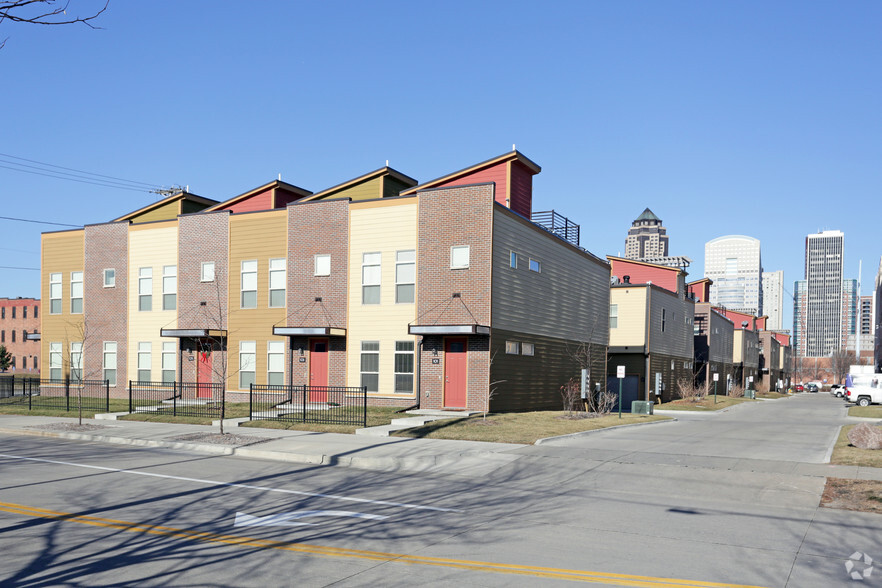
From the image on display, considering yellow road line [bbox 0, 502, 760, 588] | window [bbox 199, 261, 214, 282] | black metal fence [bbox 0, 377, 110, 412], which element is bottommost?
black metal fence [bbox 0, 377, 110, 412]

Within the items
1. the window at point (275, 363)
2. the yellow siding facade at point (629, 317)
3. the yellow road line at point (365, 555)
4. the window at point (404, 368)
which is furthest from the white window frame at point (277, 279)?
the yellow siding facade at point (629, 317)

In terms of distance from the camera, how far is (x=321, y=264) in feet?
101

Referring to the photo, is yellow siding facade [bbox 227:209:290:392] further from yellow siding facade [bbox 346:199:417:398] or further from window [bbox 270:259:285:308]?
yellow siding facade [bbox 346:199:417:398]

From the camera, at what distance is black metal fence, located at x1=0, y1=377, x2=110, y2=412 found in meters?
31.9

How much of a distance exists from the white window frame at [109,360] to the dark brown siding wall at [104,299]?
152mm

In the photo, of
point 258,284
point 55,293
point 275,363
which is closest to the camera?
point 275,363

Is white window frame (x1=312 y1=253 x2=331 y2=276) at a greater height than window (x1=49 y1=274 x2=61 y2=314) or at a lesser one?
greater

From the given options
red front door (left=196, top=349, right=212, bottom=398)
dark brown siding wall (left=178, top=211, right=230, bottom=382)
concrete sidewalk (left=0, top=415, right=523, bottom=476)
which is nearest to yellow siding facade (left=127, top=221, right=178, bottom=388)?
dark brown siding wall (left=178, top=211, right=230, bottom=382)

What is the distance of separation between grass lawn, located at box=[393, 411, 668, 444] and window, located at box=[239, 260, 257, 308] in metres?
13.1

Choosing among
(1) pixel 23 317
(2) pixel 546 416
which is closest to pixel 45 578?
(2) pixel 546 416

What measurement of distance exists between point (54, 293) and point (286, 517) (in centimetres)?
3447

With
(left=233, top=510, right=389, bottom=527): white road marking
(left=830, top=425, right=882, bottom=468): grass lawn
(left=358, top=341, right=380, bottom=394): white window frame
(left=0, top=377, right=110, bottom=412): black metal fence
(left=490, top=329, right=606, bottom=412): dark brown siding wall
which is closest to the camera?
(left=233, top=510, right=389, bottom=527): white road marking

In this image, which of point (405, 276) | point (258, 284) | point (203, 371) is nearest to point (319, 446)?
point (405, 276)

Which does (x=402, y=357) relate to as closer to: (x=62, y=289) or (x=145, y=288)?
(x=145, y=288)
